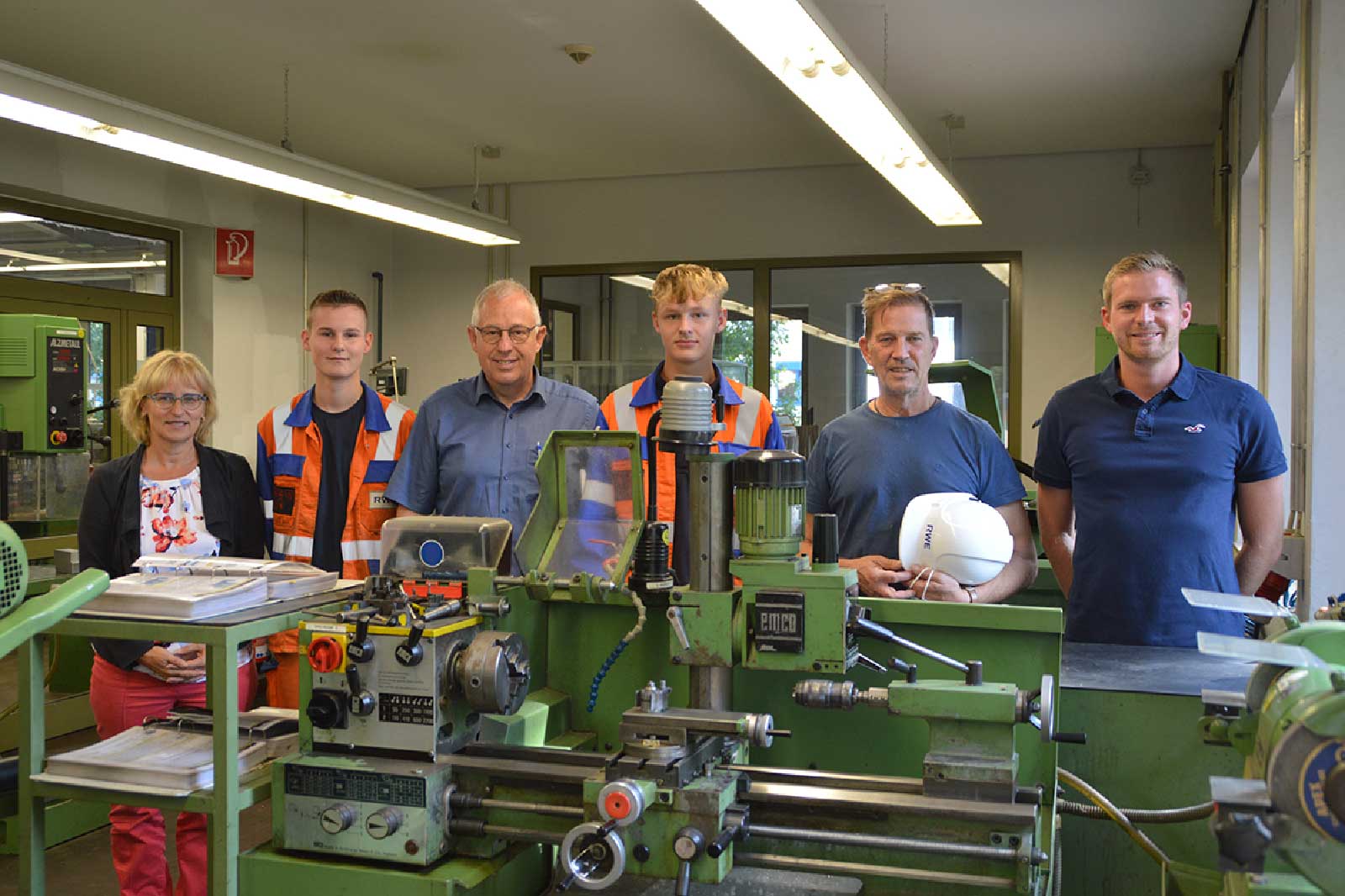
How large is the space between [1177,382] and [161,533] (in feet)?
7.19

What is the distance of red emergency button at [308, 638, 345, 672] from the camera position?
1.55m

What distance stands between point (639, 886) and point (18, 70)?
3.32 metres

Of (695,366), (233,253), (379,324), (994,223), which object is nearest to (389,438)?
(695,366)

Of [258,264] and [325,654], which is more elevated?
[258,264]

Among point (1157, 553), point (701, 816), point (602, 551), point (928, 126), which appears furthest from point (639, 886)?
point (928, 126)

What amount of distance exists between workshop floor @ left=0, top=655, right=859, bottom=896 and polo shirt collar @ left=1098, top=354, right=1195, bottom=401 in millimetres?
1351

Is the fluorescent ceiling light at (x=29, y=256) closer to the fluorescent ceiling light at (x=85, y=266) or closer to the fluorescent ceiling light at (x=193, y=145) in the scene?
the fluorescent ceiling light at (x=85, y=266)

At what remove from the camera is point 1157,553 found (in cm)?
225

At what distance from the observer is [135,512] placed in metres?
2.47

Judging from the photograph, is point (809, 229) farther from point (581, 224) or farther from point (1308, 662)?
point (1308, 662)

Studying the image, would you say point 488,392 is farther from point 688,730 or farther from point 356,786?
point 688,730

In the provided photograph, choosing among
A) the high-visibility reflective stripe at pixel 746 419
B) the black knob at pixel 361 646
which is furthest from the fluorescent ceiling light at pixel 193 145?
the black knob at pixel 361 646

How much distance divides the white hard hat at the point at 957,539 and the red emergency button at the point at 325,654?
87 cm

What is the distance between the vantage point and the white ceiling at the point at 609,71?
4387mm
